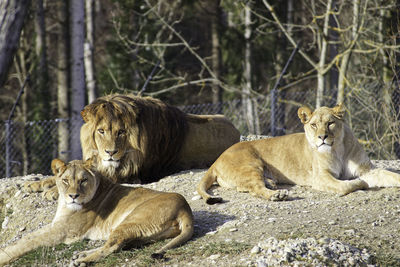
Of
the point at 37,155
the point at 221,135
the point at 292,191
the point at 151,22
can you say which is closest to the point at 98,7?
the point at 151,22

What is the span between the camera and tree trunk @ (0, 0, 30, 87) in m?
8.23

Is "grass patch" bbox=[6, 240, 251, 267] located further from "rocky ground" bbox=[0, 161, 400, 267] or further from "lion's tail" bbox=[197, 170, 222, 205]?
"lion's tail" bbox=[197, 170, 222, 205]

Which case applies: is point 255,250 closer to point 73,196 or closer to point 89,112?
point 73,196

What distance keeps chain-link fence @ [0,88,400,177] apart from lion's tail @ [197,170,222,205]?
3.90 metres

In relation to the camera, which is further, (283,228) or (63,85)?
(63,85)

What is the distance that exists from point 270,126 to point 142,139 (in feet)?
16.5

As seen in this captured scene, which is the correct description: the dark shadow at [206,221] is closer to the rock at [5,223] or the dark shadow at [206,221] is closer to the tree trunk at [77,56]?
the rock at [5,223]

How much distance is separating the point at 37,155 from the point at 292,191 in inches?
408

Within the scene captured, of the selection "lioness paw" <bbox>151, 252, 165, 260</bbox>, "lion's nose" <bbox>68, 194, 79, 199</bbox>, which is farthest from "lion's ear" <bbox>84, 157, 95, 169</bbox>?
"lioness paw" <bbox>151, 252, 165, 260</bbox>

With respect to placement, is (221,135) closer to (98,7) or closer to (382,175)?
(382,175)

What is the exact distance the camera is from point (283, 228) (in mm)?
5238

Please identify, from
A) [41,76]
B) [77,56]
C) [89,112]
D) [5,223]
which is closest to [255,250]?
[89,112]

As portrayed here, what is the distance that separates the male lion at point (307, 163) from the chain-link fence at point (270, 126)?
3738mm

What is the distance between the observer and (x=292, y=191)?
260 inches
